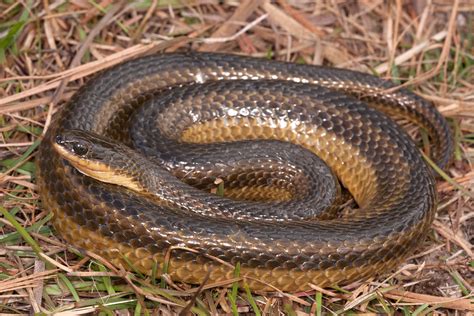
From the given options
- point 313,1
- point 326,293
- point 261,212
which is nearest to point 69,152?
point 261,212

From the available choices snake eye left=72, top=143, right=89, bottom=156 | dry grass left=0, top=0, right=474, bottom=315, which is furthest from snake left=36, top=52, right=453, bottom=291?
dry grass left=0, top=0, right=474, bottom=315

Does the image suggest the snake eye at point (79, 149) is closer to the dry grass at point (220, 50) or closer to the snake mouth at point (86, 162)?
the snake mouth at point (86, 162)


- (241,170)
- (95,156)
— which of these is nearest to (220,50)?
(241,170)

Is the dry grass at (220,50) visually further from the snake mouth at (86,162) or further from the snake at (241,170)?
the snake mouth at (86,162)

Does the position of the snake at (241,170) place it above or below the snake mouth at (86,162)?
below

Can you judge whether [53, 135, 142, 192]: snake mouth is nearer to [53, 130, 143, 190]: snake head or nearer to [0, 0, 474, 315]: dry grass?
[53, 130, 143, 190]: snake head

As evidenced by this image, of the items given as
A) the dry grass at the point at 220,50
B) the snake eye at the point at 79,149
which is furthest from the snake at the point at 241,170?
the dry grass at the point at 220,50

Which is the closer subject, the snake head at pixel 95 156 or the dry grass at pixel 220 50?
the dry grass at pixel 220 50
